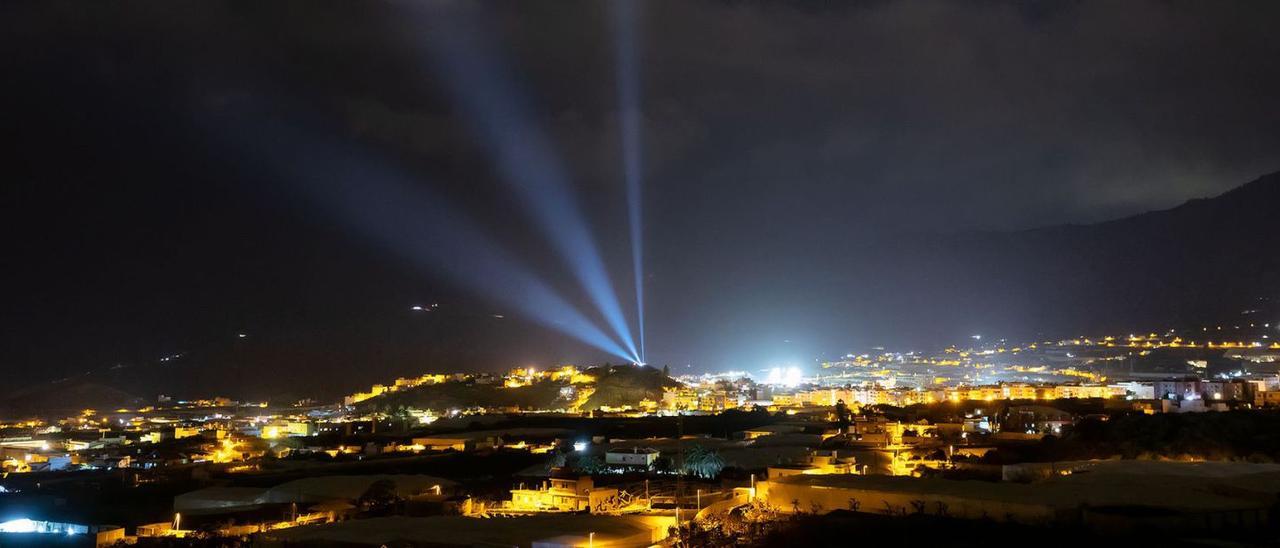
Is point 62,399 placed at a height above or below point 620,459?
above

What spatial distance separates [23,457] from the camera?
27.7 meters

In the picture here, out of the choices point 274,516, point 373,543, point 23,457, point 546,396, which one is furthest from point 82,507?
point 546,396

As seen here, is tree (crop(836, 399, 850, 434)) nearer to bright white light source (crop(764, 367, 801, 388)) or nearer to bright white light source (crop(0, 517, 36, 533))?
bright white light source (crop(0, 517, 36, 533))

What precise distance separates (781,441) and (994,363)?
197 feet

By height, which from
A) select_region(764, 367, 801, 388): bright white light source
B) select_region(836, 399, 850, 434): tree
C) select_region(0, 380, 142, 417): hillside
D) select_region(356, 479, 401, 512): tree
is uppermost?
select_region(0, 380, 142, 417): hillside

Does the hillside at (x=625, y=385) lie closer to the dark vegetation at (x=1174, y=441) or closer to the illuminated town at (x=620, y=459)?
the illuminated town at (x=620, y=459)

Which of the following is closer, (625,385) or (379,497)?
(379,497)

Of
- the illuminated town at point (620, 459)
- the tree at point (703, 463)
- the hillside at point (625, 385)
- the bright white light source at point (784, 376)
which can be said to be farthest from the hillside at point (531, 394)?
the tree at point (703, 463)

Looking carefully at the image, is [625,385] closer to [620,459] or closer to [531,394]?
[531,394]

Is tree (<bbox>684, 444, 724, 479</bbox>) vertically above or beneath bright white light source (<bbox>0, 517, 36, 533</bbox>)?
beneath

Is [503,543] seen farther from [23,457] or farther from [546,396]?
[546,396]

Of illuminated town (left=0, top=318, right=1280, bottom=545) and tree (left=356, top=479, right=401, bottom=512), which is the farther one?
tree (left=356, top=479, right=401, bottom=512)

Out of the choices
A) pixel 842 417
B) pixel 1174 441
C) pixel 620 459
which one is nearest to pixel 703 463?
pixel 620 459

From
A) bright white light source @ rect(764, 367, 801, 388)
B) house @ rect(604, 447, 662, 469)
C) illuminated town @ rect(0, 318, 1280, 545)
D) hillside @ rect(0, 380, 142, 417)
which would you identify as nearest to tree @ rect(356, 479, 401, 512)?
illuminated town @ rect(0, 318, 1280, 545)
